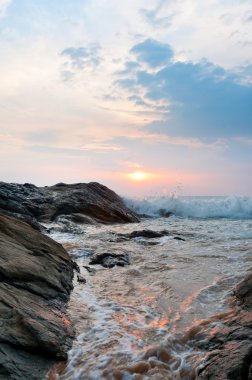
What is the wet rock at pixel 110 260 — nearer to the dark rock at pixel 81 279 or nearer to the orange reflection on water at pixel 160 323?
the dark rock at pixel 81 279

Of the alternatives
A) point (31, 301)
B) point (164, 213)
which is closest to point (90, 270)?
point (31, 301)

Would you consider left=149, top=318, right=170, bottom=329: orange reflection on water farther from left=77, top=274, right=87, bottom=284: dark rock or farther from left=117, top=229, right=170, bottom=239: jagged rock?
left=117, top=229, right=170, bottom=239: jagged rock

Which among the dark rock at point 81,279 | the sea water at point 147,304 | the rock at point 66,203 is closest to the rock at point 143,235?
the sea water at point 147,304

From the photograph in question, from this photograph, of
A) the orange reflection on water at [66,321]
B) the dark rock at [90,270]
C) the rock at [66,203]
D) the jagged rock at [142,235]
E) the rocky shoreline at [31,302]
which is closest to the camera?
the rocky shoreline at [31,302]

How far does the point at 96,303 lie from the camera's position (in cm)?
578

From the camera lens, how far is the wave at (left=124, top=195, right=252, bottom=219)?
29430 mm

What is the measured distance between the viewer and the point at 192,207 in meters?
30.1

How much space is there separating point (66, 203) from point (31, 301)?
13.5 meters

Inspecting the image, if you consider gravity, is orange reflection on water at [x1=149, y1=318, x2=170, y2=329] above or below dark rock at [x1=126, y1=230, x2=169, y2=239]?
below

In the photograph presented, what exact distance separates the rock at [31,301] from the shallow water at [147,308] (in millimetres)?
230

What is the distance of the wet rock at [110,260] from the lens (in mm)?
8468

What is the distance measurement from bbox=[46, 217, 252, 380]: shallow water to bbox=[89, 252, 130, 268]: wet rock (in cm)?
18

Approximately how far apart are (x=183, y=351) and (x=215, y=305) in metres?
1.64

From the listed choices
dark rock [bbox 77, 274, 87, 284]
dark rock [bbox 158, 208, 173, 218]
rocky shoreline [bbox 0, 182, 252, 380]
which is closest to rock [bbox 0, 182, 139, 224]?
dark rock [bbox 158, 208, 173, 218]
